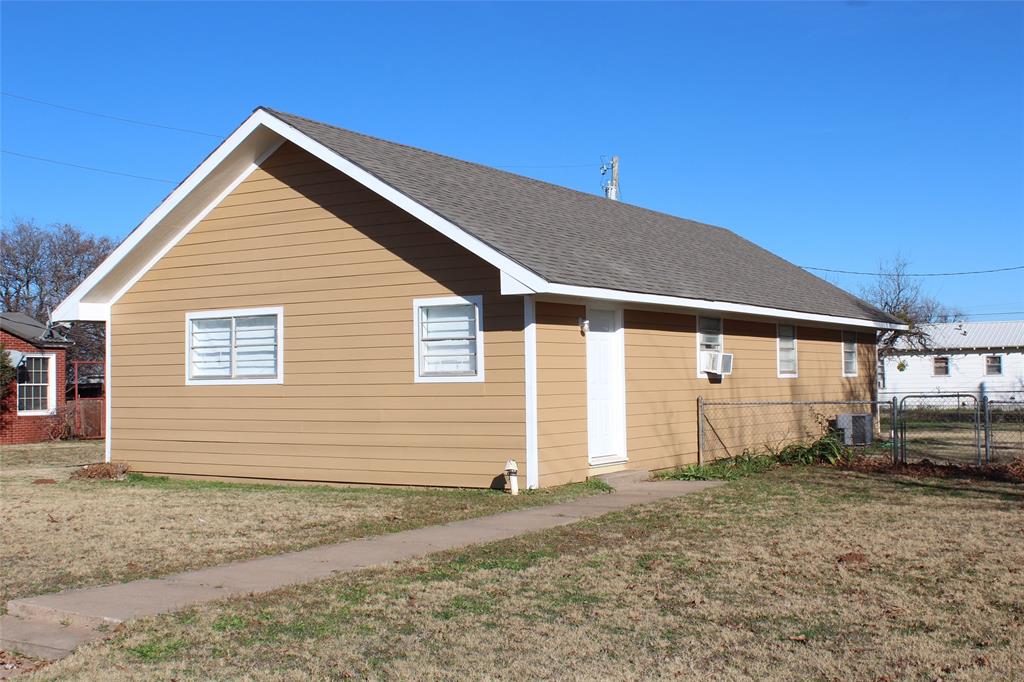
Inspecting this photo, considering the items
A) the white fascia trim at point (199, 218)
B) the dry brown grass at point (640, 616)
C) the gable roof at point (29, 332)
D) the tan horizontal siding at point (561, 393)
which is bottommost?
the dry brown grass at point (640, 616)

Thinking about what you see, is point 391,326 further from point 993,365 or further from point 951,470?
point 993,365

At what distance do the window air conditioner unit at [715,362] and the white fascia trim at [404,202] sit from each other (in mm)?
5481

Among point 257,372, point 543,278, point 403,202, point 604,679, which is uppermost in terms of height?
point 403,202

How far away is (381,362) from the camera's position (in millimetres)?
13867

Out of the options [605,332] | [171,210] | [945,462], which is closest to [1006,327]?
[945,462]

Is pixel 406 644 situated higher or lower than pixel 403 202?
lower

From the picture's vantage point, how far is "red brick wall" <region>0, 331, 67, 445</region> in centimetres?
2688

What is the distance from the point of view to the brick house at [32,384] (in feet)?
88.3

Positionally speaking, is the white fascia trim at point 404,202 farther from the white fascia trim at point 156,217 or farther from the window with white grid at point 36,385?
the window with white grid at point 36,385

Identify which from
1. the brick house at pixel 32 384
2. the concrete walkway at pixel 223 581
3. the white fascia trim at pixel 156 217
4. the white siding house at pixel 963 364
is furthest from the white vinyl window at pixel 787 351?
the white siding house at pixel 963 364

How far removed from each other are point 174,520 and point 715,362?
914 centimetres

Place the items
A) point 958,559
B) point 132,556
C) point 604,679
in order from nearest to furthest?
point 604,679 → point 958,559 → point 132,556

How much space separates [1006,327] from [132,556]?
4713cm

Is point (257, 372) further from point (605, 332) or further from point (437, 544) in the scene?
point (437, 544)
